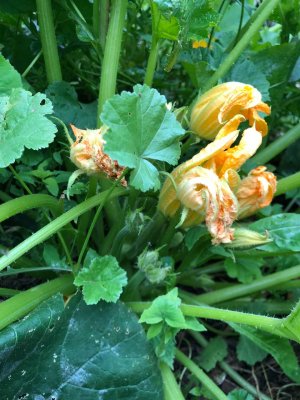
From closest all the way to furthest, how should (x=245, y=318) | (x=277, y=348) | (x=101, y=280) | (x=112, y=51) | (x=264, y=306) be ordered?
(x=245, y=318)
(x=101, y=280)
(x=112, y=51)
(x=277, y=348)
(x=264, y=306)

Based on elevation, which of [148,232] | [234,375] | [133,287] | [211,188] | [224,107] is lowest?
[234,375]

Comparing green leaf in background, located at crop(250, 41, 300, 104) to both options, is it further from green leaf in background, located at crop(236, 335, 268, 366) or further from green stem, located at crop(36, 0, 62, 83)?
green leaf in background, located at crop(236, 335, 268, 366)

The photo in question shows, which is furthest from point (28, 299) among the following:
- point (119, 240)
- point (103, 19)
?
point (103, 19)

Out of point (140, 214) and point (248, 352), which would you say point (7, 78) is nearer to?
point (140, 214)

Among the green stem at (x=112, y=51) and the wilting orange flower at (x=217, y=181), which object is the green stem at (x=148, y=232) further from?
the green stem at (x=112, y=51)

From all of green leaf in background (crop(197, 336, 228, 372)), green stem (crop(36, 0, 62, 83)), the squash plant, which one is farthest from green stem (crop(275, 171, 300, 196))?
green stem (crop(36, 0, 62, 83))

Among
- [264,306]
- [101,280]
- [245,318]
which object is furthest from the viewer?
[264,306]
